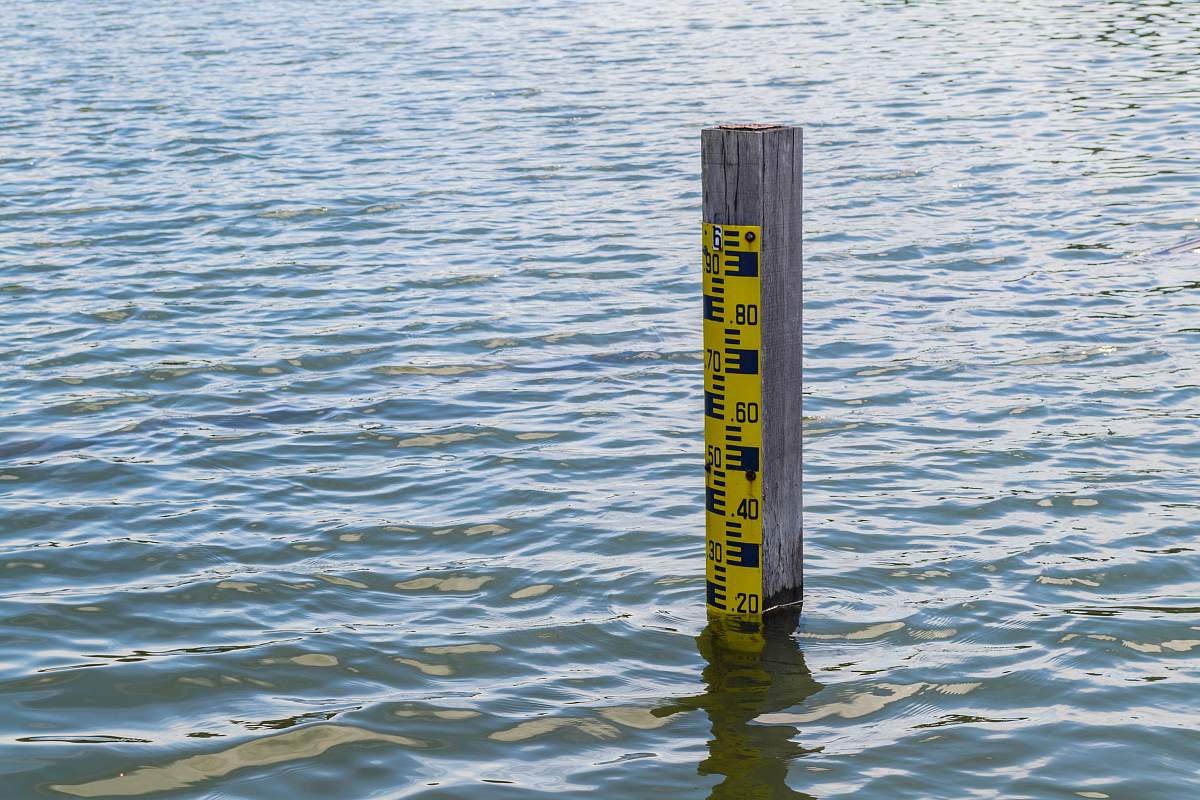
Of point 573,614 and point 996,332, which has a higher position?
point 996,332

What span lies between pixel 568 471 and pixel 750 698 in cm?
262

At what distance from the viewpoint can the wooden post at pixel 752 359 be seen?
4613 mm

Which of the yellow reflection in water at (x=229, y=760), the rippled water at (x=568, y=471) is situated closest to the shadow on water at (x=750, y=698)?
the rippled water at (x=568, y=471)

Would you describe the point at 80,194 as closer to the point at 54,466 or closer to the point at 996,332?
the point at 54,466

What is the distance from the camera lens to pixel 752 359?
472 centimetres

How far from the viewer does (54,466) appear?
7.01 metres

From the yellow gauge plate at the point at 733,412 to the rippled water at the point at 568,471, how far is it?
0.40m

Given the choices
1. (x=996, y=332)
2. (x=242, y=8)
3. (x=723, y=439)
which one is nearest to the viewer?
(x=723, y=439)

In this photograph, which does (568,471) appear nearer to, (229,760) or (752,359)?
(752,359)

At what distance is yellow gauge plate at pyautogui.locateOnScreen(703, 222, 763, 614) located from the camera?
4676 mm

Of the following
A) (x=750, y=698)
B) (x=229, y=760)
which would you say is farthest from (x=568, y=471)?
(x=229, y=760)

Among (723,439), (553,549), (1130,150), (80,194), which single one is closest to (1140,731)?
(723,439)

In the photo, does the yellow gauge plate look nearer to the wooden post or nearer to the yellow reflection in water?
the wooden post

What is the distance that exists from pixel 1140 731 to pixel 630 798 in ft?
6.48
